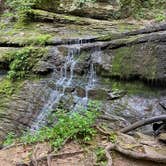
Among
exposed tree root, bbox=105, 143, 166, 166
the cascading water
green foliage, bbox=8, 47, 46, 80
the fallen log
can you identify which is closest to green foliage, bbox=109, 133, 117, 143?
exposed tree root, bbox=105, 143, 166, 166

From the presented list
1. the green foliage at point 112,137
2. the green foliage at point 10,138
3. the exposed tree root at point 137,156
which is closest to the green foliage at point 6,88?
the green foliage at point 10,138

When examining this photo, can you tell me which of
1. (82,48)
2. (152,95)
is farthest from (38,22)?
(152,95)

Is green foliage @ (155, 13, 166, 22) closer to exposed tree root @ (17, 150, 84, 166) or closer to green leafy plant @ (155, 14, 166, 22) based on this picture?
green leafy plant @ (155, 14, 166, 22)

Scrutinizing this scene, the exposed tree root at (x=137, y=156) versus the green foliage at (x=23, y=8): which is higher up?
the green foliage at (x=23, y=8)

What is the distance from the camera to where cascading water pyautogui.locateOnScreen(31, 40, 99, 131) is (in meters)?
8.41

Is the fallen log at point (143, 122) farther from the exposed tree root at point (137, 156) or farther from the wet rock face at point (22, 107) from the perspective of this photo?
the wet rock face at point (22, 107)

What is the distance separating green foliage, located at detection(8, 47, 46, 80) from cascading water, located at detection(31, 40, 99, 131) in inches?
31.0

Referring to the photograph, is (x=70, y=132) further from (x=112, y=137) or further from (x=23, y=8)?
(x=23, y=8)

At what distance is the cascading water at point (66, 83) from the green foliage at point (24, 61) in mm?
788

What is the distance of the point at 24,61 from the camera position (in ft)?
32.6

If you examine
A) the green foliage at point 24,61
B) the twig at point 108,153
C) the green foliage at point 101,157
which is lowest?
the green foliage at point 24,61

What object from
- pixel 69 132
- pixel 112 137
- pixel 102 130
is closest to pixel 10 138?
pixel 69 132

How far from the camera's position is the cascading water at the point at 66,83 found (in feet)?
27.6

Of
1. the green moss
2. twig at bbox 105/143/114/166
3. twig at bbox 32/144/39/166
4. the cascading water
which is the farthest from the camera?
the green moss
